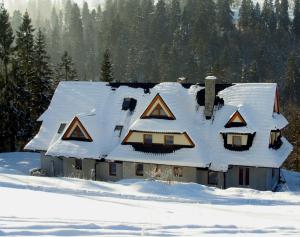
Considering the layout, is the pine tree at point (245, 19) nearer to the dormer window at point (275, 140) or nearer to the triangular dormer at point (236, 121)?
the dormer window at point (275, 140)

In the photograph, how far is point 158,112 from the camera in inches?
1282

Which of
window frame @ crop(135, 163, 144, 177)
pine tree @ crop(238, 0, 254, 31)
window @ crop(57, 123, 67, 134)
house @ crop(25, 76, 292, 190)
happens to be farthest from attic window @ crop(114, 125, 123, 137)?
pine tree @ crop(238, 0, 254, 31)

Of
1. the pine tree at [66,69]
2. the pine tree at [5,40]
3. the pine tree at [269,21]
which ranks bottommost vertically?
the pine tree at [66,69]

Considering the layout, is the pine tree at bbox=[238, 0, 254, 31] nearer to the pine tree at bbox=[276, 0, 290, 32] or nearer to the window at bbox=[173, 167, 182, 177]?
the pine tree at bbox=[276, 0, 290, 32]

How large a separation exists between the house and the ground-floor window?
2.6 inches

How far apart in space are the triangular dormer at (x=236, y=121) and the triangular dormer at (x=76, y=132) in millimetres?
9736

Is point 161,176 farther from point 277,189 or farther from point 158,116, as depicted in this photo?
point 277,189

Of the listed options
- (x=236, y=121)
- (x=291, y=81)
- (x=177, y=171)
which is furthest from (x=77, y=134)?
(x=291, y=81)

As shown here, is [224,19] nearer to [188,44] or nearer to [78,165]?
[188,44]

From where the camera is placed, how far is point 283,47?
396 feet

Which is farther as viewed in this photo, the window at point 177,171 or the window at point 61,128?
the window at point 61,128

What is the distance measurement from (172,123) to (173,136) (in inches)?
34.8

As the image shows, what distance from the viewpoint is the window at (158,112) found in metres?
32.4

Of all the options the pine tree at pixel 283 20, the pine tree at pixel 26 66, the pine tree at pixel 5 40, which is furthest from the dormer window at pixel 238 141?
the pine tree at pixel 283 20
